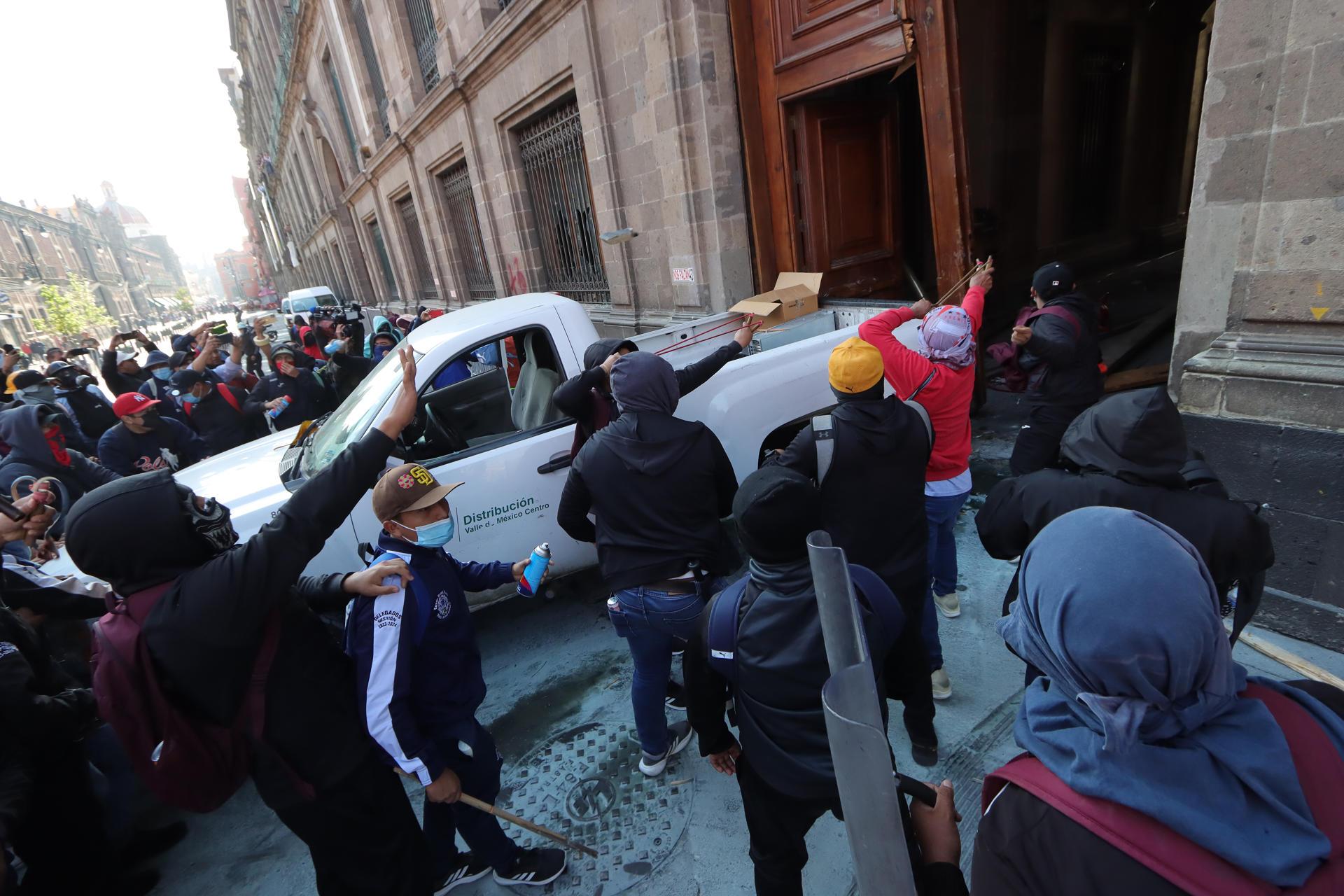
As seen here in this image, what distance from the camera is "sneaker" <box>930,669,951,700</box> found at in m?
2.88

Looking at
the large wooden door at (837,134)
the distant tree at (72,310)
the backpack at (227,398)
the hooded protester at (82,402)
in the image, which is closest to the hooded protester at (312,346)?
the hooded protester at (82,402)

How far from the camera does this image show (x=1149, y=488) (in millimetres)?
1869

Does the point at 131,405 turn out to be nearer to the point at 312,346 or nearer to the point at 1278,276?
the point at 312,346

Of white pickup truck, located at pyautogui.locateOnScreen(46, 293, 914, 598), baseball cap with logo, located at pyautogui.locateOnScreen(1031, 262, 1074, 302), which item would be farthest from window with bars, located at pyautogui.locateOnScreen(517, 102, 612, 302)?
baseball cap with logo, located at pyautogui.locateOnScreen(1031, 262, 1074, 302)

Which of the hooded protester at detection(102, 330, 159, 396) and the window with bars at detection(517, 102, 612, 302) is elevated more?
the window with bars at detection(517, 102, 612, 302)

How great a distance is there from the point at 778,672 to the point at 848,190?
242 inches

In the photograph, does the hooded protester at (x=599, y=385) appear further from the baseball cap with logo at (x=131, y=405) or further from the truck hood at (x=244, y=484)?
the baseball cap with logo at (x=131, y=405)

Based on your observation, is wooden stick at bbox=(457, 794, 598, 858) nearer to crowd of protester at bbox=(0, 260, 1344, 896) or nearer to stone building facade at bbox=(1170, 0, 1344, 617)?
crowd of protester at bbox=(0, 260, 1344, 896)

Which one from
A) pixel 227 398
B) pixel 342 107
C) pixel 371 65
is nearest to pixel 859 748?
pixel 227 398

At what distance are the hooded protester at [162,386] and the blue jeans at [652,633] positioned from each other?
5.39 m

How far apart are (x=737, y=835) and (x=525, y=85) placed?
8.90 m

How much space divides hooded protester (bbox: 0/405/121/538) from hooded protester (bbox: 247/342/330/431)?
1.58 meters

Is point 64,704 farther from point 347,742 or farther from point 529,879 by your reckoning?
point 529,879

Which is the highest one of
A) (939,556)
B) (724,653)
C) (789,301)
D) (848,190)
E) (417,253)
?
(417,253)
